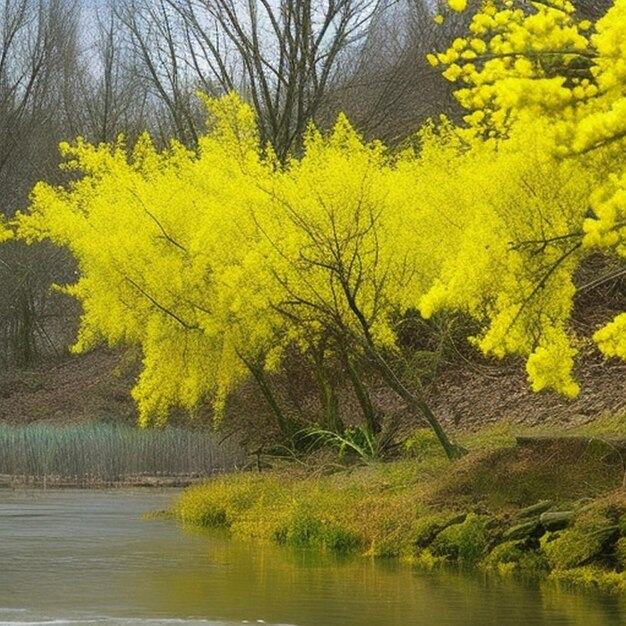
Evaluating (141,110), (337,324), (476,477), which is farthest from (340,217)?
(141,110)

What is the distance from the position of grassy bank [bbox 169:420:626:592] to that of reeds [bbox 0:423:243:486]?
17.6 ft

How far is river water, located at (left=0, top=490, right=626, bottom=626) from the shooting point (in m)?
10.4

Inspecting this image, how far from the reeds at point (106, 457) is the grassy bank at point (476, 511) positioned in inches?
211

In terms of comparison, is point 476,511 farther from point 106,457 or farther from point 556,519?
point 106,457

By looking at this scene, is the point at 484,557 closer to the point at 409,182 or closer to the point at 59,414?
the point at 409,182

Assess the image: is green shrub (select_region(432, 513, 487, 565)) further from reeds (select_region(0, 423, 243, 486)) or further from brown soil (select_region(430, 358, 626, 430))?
reeds (select_region(0, 423, 243, 486))

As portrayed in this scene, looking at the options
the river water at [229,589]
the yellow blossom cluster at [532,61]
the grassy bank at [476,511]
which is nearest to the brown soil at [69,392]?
the grassy bank at [476,511]

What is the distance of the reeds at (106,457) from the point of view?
23125 mm

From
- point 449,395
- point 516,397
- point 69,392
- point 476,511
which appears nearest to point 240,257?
point 516,397

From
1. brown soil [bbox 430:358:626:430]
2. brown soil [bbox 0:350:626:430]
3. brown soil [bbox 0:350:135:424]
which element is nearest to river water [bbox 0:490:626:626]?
brown soil [bbox 430:358:626:430]

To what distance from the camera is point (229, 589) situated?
11906mm

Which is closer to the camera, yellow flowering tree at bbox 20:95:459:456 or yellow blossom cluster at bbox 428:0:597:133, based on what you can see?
yellow blossom cluster at bbox 428:0:597:133

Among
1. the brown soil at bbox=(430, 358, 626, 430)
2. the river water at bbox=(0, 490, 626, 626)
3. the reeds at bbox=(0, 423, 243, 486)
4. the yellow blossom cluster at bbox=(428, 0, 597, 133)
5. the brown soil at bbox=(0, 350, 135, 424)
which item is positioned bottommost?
the river water at bbox=(0, 490, 626, 626)

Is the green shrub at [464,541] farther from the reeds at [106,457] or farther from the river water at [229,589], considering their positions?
the reeds at [106,457]
